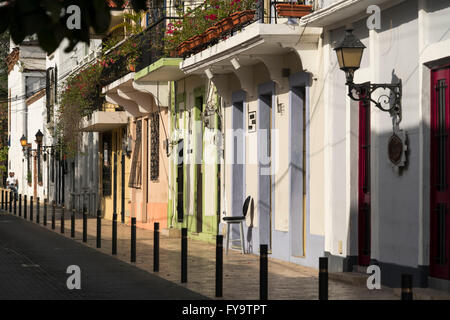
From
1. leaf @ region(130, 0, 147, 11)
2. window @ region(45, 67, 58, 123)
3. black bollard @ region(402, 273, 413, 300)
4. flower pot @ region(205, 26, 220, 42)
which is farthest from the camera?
window @ region(45, 67, 58, 123)

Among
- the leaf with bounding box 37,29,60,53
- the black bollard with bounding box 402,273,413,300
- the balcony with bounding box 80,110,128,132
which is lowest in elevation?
the black bollard with bounding box 402,273,413,300

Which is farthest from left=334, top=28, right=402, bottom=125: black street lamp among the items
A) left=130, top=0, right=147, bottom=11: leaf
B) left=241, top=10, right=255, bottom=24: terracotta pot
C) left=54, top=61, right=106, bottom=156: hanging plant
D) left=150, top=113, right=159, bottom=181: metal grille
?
left=54, top=61, right=106, bottom=156: hanging plant

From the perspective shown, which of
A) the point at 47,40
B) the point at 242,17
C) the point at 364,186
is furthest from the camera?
the point at 242,17

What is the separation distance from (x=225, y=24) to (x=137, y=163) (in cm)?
1232

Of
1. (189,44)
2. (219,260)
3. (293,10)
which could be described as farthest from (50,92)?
(219,260)

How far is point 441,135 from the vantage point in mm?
12359

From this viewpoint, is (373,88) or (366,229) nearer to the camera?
(373,88)

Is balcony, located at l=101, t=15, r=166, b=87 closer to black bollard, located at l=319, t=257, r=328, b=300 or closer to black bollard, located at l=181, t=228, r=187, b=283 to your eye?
black bollard, located at l=181, t=228, r=187, b=283

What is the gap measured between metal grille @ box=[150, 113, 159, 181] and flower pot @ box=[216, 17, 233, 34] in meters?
8.91

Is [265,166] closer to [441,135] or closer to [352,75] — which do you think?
[352,75]

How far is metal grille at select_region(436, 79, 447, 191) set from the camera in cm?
1229

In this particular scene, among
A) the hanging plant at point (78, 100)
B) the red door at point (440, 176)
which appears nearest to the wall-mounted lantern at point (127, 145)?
the hanging plant at point (78, 100)

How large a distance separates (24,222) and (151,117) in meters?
5.93

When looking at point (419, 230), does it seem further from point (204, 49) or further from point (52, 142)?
point (52, 142)
